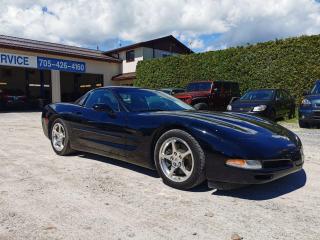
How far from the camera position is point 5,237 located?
109 inches

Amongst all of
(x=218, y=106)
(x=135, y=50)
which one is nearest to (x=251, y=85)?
(x=218, y=106)

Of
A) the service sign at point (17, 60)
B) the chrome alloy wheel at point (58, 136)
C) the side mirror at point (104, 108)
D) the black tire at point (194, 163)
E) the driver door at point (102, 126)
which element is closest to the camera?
the black tire at point (194, 163)

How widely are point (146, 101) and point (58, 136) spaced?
1.94 m

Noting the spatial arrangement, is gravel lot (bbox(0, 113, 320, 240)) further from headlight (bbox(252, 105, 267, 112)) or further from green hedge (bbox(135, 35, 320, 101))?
green hedge (bbox(135, 35, 320, 101))

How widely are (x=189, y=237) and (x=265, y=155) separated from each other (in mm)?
1307

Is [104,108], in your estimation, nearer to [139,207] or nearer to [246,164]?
[139,207]

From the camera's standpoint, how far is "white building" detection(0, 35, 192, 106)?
22.4 meters

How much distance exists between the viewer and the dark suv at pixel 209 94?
43.9 feet

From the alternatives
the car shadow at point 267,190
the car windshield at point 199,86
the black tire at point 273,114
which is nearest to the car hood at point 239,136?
the car shadow at point 267,190

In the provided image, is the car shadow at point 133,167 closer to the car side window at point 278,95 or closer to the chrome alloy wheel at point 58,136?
the chrome alloy wheel at point 58,136

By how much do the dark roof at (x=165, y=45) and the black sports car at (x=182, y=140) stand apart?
23.4m

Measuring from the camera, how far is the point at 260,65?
674 inches

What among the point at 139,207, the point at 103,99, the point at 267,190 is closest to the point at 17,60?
the point at 103,99

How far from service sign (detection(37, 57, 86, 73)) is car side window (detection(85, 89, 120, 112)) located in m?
19.0
